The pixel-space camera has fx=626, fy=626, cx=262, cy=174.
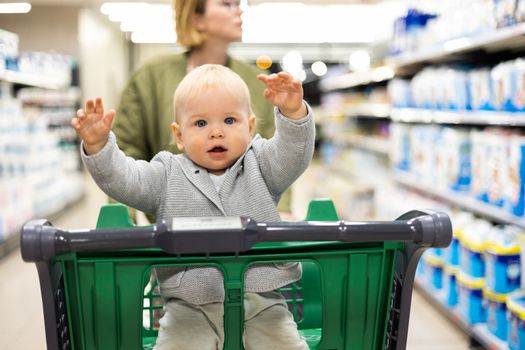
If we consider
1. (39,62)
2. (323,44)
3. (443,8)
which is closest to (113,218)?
(443,8)

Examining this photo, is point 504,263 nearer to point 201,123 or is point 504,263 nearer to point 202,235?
point 201,123

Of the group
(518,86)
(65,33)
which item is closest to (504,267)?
(518,86)

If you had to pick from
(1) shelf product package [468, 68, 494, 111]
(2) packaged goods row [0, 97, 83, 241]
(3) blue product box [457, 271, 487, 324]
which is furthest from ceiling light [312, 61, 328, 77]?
(3) blue product box [457, 271, 487, 324]

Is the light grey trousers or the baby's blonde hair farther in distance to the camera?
the baby's blonde hair

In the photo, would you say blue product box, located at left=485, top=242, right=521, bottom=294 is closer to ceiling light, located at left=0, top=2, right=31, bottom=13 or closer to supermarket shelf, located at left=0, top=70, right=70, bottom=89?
supermarket shelf, located at left=0, top=70, right=70, bottom=89

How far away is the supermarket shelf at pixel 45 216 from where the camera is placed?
5.65m

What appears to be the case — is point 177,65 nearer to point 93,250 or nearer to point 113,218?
point 113,218

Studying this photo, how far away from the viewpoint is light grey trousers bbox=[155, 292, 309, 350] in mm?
1358

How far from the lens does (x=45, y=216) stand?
719 cm

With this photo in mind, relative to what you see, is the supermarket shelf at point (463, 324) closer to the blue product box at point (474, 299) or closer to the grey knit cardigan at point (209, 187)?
the blue product box at point (474, 299)

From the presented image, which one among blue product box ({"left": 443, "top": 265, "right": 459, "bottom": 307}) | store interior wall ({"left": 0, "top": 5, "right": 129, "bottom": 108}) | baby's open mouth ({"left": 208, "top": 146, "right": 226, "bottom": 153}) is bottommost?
blue product box ({"left": 443, "top": 265, "right": 459, "bottom": 307})

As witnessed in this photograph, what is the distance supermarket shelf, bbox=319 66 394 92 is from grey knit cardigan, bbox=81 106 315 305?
177 inches

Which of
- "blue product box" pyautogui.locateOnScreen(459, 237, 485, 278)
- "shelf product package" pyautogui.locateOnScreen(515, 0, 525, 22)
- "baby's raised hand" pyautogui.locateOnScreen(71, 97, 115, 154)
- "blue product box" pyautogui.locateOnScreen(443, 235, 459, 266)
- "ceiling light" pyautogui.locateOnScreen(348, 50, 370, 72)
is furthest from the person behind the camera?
"ceiling light" pyautogui.locateOnScreen(348, 50, 370, 72)

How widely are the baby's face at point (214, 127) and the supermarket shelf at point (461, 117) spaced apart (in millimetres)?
2074
